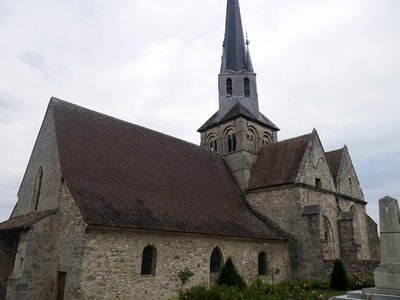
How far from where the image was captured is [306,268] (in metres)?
18.1

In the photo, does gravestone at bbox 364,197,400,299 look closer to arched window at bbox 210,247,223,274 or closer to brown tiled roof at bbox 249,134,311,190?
arched window at bbox 210,247,223,274

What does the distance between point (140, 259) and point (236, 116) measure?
13.9 m

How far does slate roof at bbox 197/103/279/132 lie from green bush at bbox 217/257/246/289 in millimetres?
12121

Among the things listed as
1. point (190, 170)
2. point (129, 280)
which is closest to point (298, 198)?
point (190, 170)

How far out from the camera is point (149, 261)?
1365cm

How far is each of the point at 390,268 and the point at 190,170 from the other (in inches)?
442

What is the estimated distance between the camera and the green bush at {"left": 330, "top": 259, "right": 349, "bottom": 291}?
15.6 meters

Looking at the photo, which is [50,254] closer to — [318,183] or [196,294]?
[196,294]

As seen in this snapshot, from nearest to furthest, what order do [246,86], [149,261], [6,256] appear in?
[149,261] → [6,256] → [246,86]

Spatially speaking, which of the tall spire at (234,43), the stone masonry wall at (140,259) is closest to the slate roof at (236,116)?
the tall spire at (234,43)

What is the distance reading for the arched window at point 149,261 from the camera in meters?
13.5

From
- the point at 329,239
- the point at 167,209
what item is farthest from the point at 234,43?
the point at 167,209

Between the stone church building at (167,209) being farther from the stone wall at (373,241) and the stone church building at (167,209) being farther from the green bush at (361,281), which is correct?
the green bush at (361,281)

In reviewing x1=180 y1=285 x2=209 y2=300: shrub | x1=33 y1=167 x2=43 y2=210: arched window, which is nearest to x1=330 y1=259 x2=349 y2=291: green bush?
x1=180 y1=285 x2=209 y2=300: shrub
